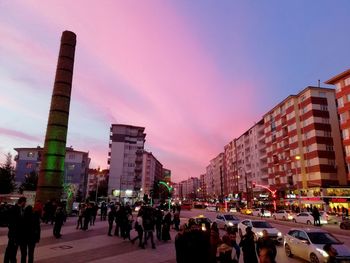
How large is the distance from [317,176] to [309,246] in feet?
181

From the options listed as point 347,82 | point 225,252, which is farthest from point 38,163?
point 225,252

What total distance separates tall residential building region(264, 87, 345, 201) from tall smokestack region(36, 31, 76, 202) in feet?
136

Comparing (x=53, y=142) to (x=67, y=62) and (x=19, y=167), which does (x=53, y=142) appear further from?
(x=19, y=167)

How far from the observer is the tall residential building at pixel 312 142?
64.2m

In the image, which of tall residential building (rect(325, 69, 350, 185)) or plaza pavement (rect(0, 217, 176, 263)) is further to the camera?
tall residential building (rect(325, 69, 350, 185))

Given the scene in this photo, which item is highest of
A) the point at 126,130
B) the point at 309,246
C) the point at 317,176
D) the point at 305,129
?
the point at 126,130

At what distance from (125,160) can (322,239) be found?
11010 cm

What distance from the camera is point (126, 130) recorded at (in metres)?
124

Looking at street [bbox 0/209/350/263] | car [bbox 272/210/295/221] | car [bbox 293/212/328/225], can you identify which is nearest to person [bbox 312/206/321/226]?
car [bbox 293/212/328/225]

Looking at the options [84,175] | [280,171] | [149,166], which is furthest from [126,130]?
[280,171]

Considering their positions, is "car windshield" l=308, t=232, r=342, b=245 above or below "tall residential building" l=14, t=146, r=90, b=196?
below

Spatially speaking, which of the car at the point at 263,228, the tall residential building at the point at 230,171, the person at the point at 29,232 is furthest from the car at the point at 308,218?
the tall residential building at the point at 230,171

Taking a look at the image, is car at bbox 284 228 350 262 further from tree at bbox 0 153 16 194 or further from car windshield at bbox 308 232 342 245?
tree at bbox 0 153 16 194

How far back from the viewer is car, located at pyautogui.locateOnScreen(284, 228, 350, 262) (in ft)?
41.0
